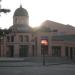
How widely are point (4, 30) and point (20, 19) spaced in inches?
2374

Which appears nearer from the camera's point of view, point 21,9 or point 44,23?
point 21,9

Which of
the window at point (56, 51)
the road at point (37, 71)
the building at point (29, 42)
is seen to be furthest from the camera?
the window at point (56, 51)

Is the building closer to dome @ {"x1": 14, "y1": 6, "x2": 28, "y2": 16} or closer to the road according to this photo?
dome @ {"x1": 14, "y1": 6, "x2": 28, "y2": 16}

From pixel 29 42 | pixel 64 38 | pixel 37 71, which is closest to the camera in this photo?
pixel 37 71

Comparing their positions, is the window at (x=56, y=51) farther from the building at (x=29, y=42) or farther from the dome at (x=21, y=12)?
the dome at (x=21, y=12)

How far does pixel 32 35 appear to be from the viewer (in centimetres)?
8425

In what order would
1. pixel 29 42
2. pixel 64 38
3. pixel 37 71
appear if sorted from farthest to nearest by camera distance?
pixel 64 38, pixel 29 42, pixel 37 71

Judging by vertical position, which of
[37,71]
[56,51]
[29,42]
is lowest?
[37,71]

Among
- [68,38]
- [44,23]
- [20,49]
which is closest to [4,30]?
[20,49]

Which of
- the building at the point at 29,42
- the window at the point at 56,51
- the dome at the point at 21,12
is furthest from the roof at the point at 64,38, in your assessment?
the dome at the point at 21,12

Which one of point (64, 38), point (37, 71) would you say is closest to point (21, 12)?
point (64, 38)

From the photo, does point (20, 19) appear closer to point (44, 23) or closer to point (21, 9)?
point (21, 9)

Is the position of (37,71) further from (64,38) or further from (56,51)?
(64,38)

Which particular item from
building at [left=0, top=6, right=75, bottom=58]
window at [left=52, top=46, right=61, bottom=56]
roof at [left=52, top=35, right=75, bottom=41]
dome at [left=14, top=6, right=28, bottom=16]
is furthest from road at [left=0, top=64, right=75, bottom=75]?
roof at [left=52, top=35, right=75, bottom=41]
